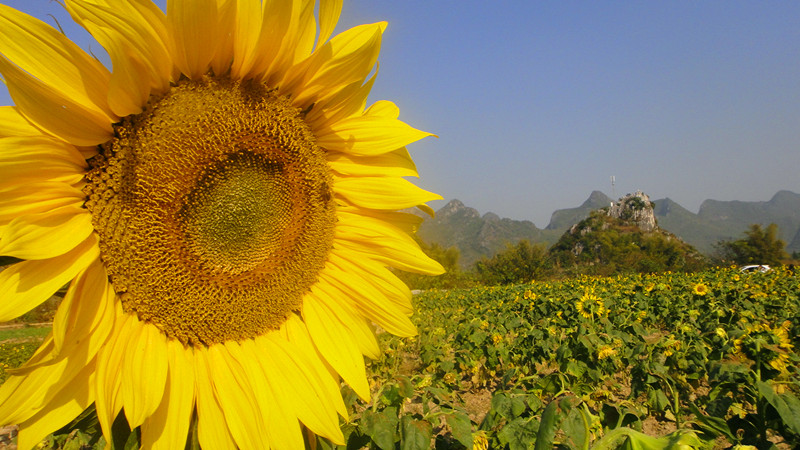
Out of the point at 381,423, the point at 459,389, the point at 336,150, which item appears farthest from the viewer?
the point at 459,389

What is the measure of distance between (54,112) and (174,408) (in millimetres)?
631

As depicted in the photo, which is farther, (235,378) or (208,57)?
(235,378)

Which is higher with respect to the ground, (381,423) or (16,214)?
(16,214)

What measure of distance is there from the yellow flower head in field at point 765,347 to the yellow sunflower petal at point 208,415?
2022 millimetres

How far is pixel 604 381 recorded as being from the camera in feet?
21.4

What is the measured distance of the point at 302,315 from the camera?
1.34m

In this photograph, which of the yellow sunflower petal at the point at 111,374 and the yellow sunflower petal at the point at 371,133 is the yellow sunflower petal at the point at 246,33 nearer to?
the yellow sunflower petal at the point at 371,133

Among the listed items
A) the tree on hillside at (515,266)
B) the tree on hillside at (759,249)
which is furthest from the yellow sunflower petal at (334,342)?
the tree on hillside at (759,249)

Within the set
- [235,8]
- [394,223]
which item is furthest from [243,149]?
[394,223]

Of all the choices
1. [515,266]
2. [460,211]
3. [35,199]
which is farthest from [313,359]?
[460,211]

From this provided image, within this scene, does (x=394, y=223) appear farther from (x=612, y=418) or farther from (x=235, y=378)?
(x=612, y=418)

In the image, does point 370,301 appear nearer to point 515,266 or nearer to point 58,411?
point 58,411

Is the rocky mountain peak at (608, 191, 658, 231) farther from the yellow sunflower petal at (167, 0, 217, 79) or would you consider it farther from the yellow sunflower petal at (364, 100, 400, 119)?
the yellow sunflower petal at (167, 0, 217, 79)

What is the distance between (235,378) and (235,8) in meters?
0.83
